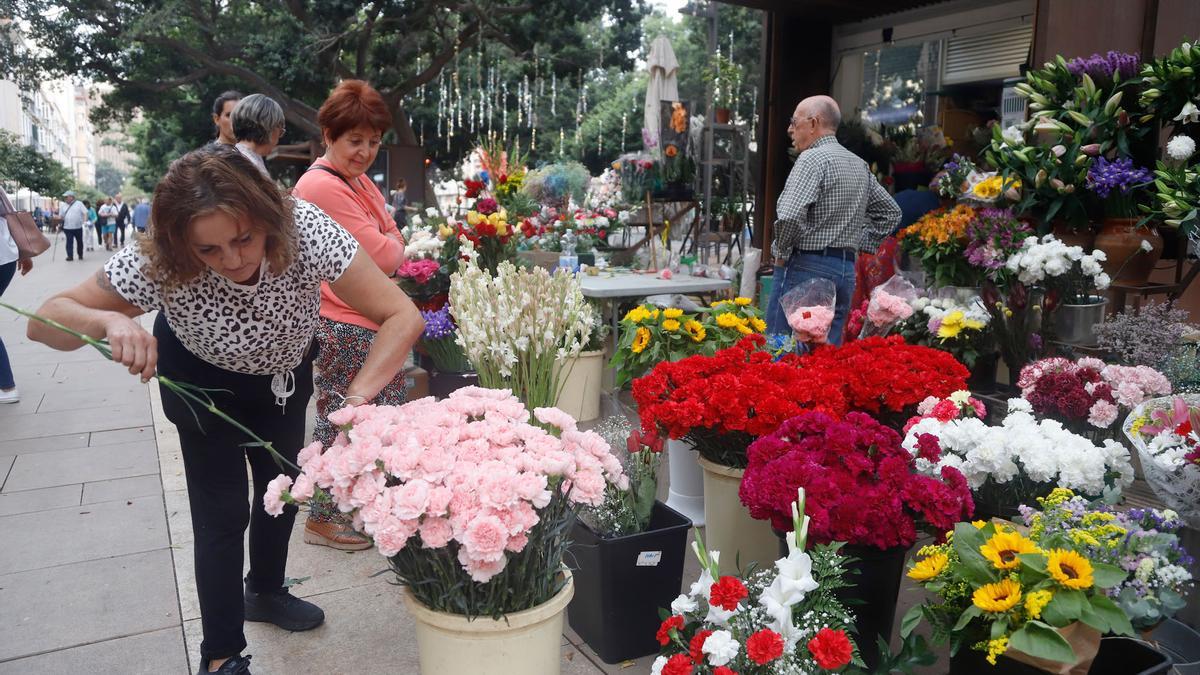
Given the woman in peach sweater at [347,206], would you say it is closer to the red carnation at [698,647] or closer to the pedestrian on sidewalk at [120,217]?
the red carnation at [698,647]

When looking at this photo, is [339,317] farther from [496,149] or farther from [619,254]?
[619,254]

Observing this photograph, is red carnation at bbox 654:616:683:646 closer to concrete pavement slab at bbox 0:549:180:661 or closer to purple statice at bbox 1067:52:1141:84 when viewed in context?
concrete pavement slab at bbox 0:549:180:661

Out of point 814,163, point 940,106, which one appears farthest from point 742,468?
point 940,106

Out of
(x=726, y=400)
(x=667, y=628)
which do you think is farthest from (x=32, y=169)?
(x=667, y=628)

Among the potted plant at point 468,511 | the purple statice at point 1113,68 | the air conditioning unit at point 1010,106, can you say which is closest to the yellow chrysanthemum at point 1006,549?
the potted plant at point 468,511

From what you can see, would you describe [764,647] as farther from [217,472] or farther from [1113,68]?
[1113,68]

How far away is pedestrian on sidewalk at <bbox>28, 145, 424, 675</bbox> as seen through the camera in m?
1.88

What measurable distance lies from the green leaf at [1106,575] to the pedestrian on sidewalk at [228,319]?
1583 mm

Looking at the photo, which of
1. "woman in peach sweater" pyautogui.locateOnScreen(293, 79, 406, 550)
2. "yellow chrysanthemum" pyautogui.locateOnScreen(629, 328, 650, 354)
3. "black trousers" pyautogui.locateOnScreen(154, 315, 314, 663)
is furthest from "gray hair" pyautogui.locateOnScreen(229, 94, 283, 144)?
"yellow chrysanthemum" pyautogui.locateOnScreen(629, 328, 650, 354)

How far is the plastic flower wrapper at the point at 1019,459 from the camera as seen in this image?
2.17m

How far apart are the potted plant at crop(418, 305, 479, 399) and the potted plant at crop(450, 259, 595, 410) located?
1333mm

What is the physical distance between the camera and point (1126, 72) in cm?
332

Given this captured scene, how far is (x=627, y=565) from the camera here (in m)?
2.52

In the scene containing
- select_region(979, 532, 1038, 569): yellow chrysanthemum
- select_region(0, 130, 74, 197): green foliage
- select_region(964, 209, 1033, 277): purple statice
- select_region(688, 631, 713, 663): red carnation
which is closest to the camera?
select_region(979, 532, 1038, 569): yellow chrysanthemum
